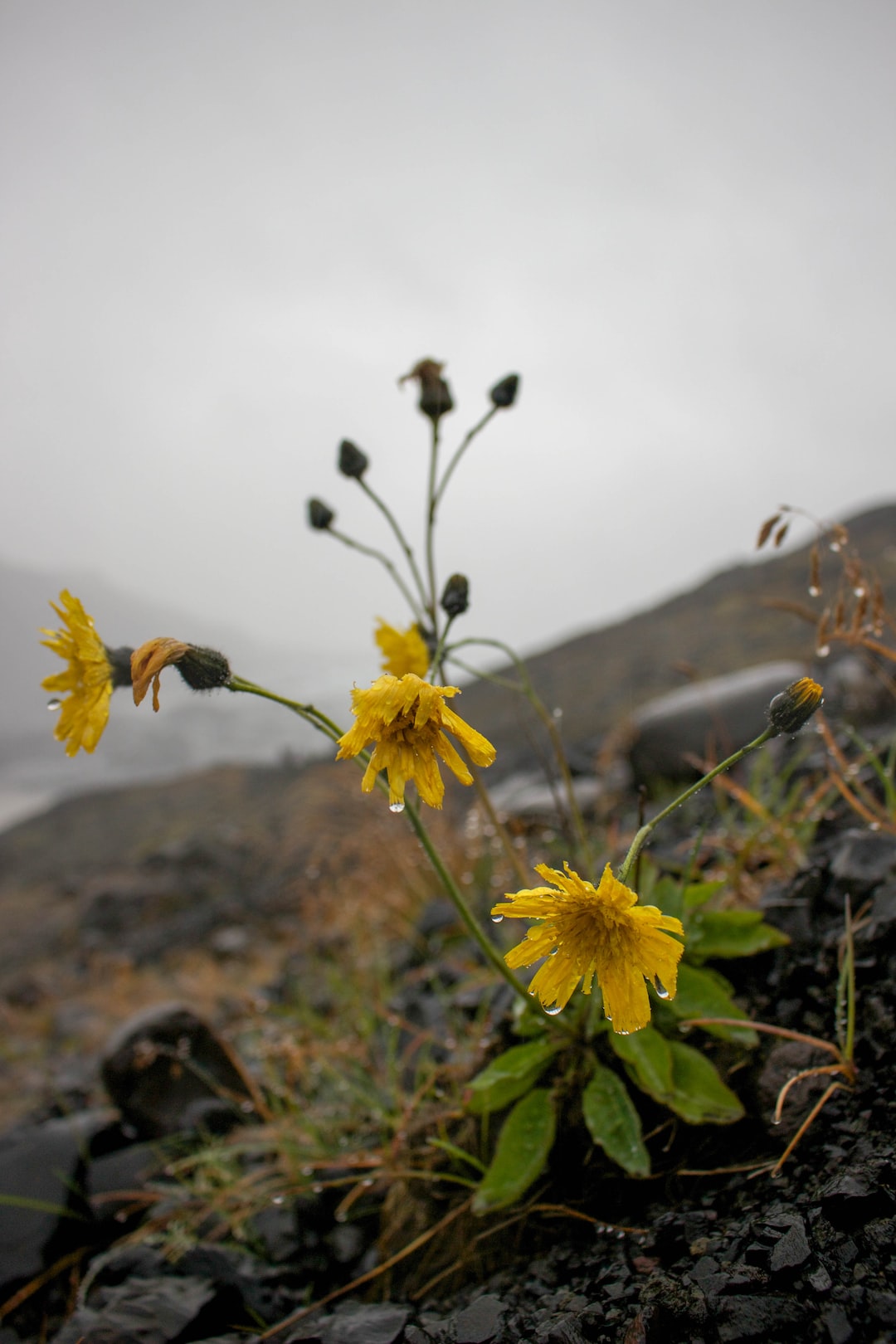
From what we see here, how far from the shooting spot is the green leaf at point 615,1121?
1.41m

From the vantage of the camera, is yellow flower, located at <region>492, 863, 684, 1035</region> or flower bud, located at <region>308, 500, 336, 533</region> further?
flower bud, located at <region>308, 500, 336, 533</region>

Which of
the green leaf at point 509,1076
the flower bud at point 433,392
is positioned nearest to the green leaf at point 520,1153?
the green leaf at point 509,1076

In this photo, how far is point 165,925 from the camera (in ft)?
21.4

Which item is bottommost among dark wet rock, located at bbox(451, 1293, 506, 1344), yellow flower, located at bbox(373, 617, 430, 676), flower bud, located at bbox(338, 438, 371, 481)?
dark wet rock, located at bbox(451, 1293, 506, 1344)

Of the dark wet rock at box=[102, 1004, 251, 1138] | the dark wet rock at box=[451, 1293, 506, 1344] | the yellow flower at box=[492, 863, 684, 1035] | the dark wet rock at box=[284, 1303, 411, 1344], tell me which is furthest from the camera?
the dark wet rock at box=[102, 1004, 251, 1138]

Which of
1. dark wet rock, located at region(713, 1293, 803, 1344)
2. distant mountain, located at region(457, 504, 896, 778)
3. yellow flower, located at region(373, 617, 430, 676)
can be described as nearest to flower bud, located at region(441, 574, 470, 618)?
yellow flower, located at region(373, 617, 430, 676)

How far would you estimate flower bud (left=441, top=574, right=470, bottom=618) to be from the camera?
1.76 metres

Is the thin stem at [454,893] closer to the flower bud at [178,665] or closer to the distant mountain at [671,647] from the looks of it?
the flower bud at [178,665]

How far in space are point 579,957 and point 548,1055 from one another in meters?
0.68

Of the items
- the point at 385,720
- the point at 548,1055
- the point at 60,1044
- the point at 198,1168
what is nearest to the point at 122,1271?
the point at 198,1168

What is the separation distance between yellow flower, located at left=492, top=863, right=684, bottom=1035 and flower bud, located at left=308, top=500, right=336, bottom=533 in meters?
1.44

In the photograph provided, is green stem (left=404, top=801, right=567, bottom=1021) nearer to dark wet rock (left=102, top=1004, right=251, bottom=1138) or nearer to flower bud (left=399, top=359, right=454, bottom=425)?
flower bud (left=399, top=359, right=454, bottom=425)

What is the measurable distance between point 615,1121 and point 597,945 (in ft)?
2.08

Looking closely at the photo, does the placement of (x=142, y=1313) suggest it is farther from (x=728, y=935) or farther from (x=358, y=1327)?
(x=728, y=935)
